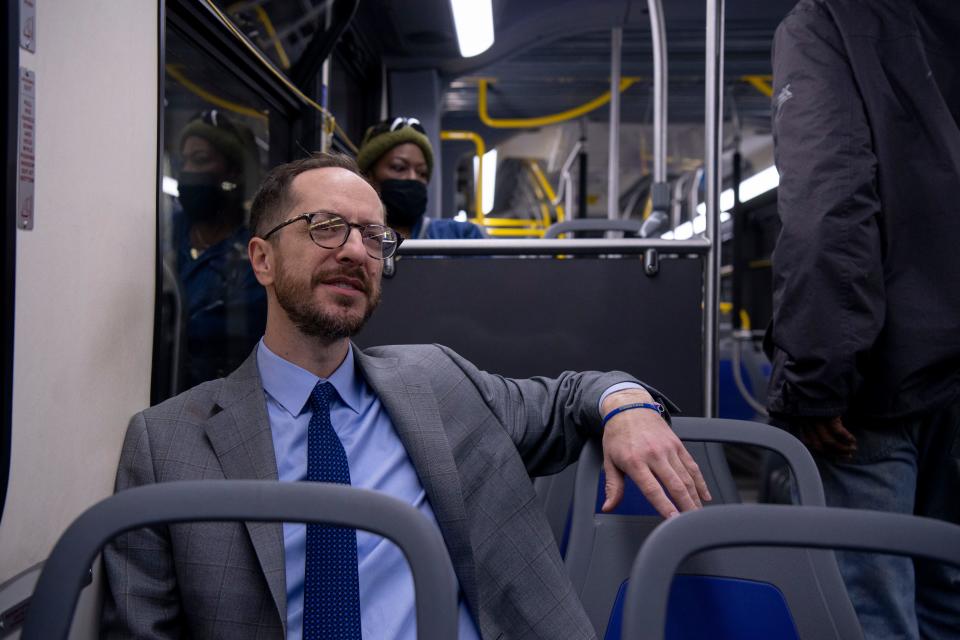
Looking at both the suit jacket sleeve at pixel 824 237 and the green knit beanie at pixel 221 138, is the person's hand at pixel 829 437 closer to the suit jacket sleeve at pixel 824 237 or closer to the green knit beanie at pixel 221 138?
the suit jacket sleeve at pixel 824 237

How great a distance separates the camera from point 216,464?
3.89ft

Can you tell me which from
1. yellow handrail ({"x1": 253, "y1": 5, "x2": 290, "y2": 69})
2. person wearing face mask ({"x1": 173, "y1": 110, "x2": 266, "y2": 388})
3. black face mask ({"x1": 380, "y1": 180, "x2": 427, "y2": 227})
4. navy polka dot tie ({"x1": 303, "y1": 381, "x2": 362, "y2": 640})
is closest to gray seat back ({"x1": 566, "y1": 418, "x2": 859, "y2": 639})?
navy polka dot tie ({"x1": 303, "y1": 381, "x2": 362, "y2": 640})

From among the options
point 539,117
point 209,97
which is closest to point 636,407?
point 209,97

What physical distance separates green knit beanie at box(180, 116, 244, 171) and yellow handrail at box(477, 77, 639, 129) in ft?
14.3

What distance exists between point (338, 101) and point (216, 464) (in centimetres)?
318

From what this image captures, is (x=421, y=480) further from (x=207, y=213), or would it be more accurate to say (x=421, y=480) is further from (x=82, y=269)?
(x=207, y=213)

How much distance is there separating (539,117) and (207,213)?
6116 millimetres

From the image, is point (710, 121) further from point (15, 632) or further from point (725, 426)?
point (15, 632)

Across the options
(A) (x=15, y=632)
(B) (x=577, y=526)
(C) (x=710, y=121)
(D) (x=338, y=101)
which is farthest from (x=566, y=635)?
(D) (x=338, y=101)

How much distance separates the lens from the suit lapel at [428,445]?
1.27 metres

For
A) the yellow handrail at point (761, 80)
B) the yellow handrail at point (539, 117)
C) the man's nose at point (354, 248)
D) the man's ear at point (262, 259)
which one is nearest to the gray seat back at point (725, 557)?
the man's nose at point (354, 248)

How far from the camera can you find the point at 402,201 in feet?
8.78

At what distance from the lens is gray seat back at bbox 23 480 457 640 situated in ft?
2.29

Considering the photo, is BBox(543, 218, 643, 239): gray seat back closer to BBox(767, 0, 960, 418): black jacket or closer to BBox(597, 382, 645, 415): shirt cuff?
BBox(767, 0, 960, 418): black jacket
